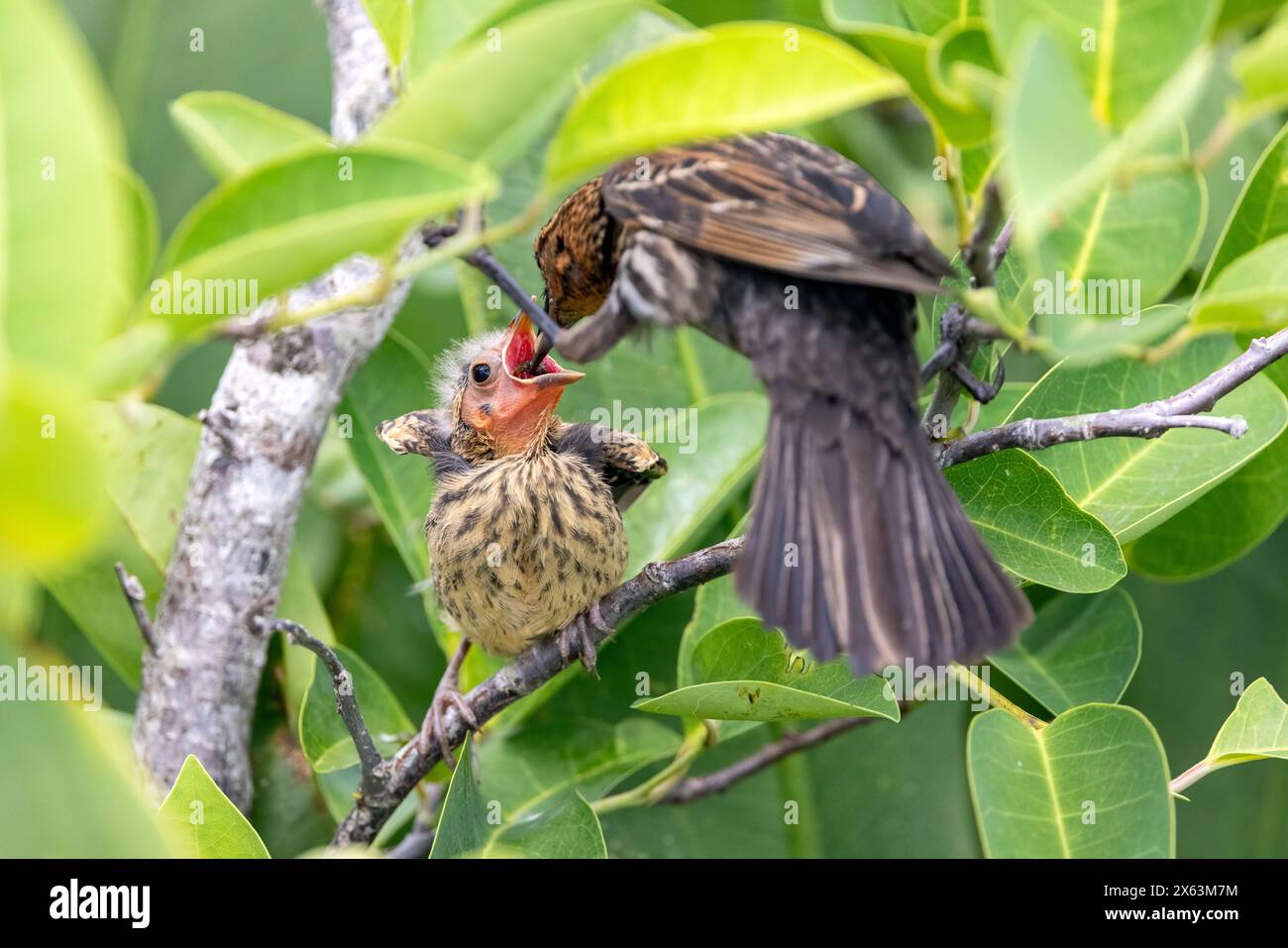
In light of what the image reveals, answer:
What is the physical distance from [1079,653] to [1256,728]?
19.5 inches

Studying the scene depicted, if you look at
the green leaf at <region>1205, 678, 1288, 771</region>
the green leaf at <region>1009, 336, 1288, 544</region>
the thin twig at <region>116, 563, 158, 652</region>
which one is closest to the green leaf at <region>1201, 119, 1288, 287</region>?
the green leaf at <region>1009, 336, 1288, 544</region>

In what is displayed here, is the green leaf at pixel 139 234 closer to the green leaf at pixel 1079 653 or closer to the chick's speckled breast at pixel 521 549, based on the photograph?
the chick's speckled breast at pixel 521 549

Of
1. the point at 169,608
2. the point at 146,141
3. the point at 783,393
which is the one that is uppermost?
the point at 146,141

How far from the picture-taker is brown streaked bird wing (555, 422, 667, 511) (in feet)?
8.41

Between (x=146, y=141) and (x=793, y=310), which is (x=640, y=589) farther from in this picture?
(x=146, y=141)

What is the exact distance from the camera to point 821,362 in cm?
196

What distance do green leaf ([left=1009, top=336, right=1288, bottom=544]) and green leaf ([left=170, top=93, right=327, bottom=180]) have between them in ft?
4.04

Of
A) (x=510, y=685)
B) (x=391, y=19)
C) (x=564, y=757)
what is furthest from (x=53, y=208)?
(x=564, y=757)

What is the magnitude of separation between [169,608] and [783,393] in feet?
3.96

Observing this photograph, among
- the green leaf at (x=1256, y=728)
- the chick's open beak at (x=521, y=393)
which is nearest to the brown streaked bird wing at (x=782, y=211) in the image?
the chick's open beak at (x=521, y=393)

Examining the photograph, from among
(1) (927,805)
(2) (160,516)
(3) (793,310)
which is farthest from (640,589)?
(1) (927,805)

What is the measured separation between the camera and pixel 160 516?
8.13ft

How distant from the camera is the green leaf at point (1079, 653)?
7.11 feet

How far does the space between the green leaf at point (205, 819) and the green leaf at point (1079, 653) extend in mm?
1194
